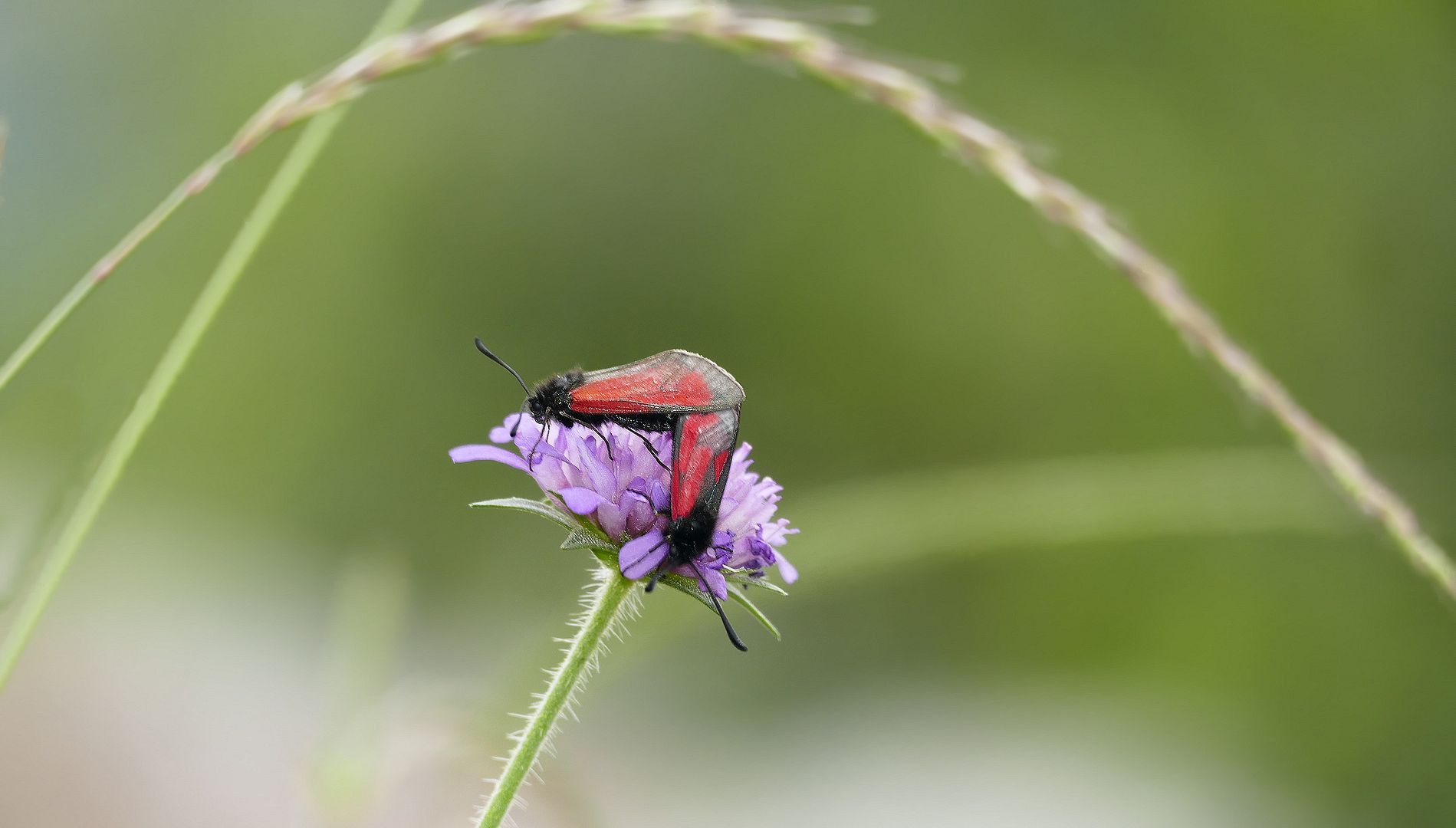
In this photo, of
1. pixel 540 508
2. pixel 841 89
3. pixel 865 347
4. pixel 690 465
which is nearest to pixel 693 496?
pixel 690 465

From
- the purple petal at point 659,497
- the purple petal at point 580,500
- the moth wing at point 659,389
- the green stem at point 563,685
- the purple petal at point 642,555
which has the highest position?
the moth wing at point 659,389

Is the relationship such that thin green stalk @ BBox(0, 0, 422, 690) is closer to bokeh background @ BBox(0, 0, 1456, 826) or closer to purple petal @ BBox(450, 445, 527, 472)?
purple petal @ BBox(450, 445, 527, 472)

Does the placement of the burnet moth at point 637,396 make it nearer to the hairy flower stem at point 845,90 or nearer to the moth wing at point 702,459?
the moth wing at point 702,459

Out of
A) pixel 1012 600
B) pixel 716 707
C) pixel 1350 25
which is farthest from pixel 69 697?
pixel 1350 25

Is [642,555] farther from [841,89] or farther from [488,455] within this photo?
[841,89]

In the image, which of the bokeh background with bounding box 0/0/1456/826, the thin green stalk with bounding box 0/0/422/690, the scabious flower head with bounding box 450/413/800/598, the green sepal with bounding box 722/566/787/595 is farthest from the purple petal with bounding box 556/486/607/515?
the bokeh background with bounding box 0/0/1456/826

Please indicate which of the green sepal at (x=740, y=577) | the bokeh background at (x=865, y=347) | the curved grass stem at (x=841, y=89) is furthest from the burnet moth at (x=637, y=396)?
the bokeh background at (x=865, y=347)
